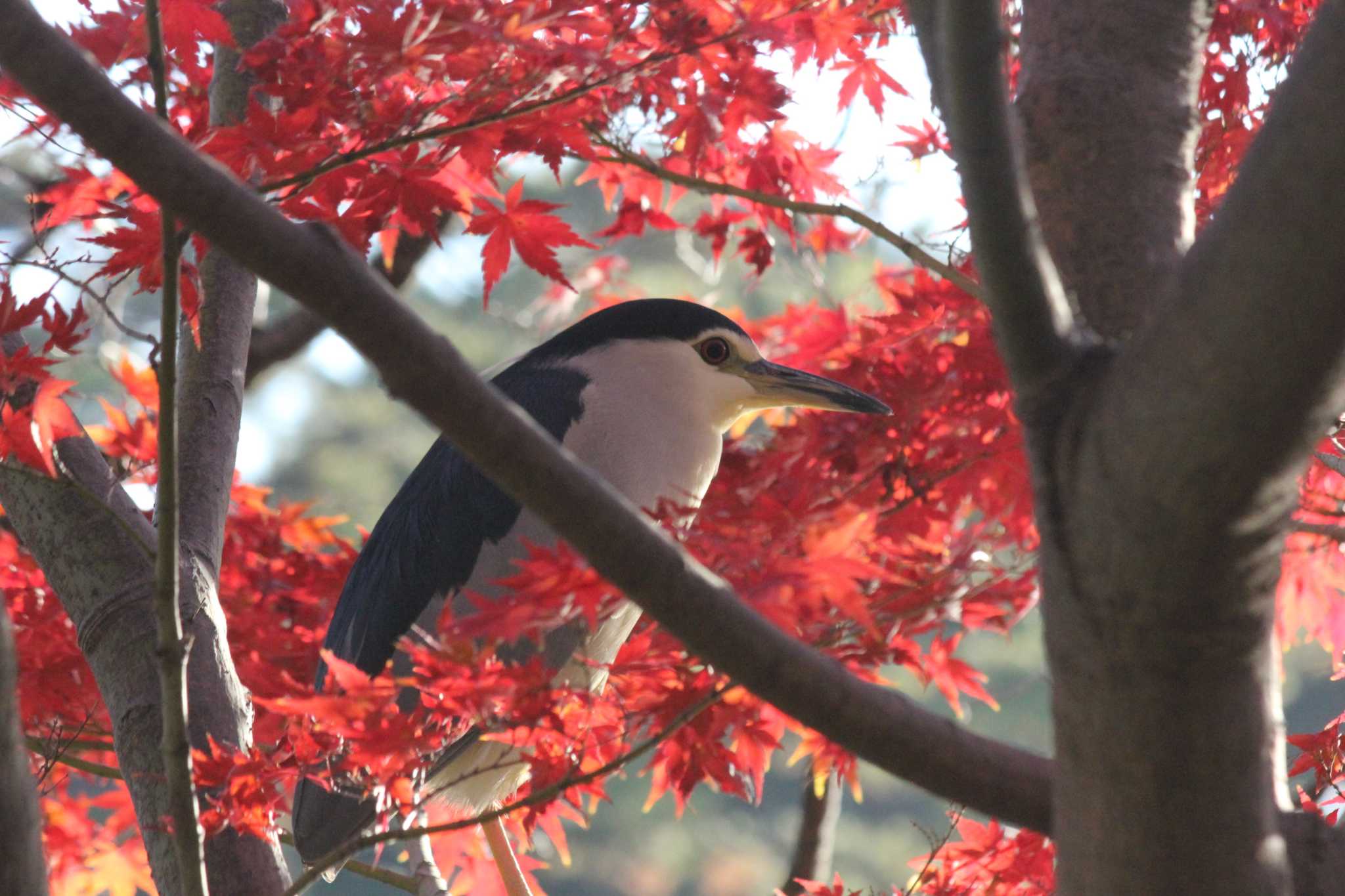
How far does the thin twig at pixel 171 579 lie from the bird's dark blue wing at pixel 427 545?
2.59 feet

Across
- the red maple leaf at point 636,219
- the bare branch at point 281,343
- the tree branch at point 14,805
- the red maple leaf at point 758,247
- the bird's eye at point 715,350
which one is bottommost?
the tree branch at point 14,805

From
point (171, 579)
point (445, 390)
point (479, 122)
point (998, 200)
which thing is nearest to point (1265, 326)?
point (998, 200)

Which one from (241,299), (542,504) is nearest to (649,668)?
(542,504)

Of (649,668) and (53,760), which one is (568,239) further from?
(53,760)

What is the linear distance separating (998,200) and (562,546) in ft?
1.90

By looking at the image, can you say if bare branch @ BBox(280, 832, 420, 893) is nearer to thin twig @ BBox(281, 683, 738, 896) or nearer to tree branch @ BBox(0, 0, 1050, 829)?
thin twig @ BBox(281, 683, 738, 896)

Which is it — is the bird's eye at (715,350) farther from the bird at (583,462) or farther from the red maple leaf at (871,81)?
the red maple leaf at (871,81)

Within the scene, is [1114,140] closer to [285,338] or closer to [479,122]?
[479,122]

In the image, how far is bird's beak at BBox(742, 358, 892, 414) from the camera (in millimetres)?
2104

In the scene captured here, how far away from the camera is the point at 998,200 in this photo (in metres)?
0.87

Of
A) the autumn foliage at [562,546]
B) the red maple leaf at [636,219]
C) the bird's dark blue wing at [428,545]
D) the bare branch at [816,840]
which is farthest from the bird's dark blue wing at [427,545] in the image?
the bare branch at [816,840]

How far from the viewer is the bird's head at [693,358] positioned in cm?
228

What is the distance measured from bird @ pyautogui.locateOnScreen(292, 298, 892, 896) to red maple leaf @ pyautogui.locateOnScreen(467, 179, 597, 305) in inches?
13.7

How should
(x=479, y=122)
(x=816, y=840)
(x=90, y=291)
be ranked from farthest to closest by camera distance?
(x=816, y=840), (x=479, y=122), (x=90, y=291)
